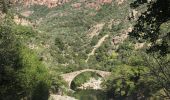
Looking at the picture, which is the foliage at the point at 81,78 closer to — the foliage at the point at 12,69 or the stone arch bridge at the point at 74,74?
the stone arch bridge at the point at 74,74

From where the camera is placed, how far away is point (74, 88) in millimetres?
168125

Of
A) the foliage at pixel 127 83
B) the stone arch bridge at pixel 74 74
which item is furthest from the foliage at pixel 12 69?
the stone arch bridge at pixel 74 74

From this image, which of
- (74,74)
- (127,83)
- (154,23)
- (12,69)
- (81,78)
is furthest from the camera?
(81,78)

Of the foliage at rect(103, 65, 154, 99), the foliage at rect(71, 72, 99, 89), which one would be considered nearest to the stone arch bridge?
the foliage at rect(71, 72, 99, 89)

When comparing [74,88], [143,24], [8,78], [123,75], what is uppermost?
[143,24]

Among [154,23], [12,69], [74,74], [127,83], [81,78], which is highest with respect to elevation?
[154,23]

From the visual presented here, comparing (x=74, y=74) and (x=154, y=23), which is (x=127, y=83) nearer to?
(x=74, y=74)

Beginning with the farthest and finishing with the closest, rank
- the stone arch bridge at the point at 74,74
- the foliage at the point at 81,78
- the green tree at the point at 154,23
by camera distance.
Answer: the foliage at the point at 81,78
the stone arch bridge at the point at 74,74
the green tree at the point at 154,23

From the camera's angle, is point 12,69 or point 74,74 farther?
point 74,74

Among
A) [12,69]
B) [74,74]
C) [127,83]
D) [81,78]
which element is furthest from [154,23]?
[81,78]

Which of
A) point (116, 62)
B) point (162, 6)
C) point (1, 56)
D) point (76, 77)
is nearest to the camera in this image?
point (162, 6)

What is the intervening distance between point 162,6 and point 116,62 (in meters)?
161

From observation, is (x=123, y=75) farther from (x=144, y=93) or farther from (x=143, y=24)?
(x=143, y=24)

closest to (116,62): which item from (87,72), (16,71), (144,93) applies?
(87,72)
